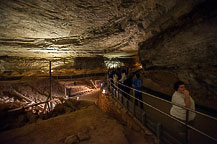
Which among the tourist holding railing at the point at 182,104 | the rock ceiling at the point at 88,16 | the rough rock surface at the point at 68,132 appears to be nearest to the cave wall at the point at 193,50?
the rock ceiling at the point at 88,16

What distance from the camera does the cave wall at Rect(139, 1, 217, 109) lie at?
3023mm

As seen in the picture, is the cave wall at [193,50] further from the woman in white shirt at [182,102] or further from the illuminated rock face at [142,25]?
the woman in white shirt at [182,102]

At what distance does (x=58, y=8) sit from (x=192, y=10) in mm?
3972

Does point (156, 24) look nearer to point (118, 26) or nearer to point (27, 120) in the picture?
point (118, 26)

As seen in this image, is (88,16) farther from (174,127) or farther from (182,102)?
(174,127)

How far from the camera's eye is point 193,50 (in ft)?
12.7

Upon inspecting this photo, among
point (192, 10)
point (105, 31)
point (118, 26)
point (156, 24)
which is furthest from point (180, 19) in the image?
point (105, 31)

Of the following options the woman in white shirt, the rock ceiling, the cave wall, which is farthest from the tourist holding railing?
the rock ceiling

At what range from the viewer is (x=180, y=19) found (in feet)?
11.4

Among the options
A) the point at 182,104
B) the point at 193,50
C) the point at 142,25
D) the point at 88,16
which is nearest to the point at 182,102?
the point at 182,104

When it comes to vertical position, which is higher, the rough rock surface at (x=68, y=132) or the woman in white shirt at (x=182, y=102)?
the woman in white shirt at (x=182, y=102)

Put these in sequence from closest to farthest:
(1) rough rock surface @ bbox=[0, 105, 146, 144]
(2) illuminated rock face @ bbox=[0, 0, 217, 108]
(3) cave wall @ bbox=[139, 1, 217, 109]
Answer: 1. (2) illuminated rock face @ bbox=[0, 0, 217, 108]
2. (1) rough rock surface @ bbox=[0, 105, 146, 144]
3. (3) cave wall @ bbox=[139, 1, 217, 109]

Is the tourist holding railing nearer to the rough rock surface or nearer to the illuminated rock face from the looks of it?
the rough rock surface

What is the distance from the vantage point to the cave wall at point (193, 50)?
9.92 ft
